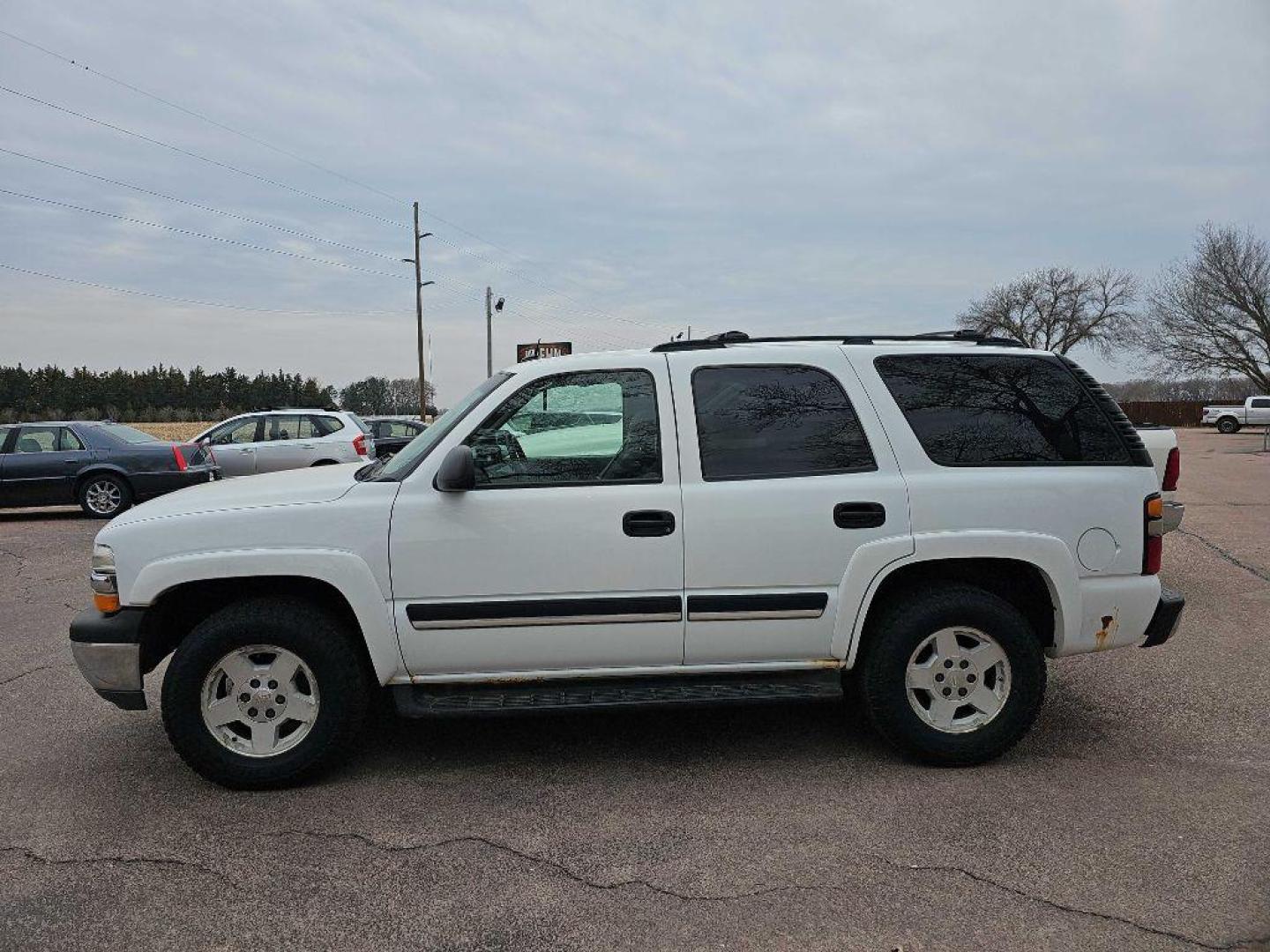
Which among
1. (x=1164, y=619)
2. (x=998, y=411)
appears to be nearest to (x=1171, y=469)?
(x=1164, y=619)

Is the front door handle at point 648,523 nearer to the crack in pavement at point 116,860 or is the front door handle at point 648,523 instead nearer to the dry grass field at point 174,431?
the crack in pavement at point 116,860

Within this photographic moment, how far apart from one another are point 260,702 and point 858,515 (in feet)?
8.35

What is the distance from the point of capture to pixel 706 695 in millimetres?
3637

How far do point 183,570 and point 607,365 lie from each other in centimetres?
190

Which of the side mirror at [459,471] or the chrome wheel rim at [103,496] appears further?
the chrome wheel rim at [103,496]

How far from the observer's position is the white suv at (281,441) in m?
15.6

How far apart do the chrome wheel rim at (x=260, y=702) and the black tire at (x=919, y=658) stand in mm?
2327

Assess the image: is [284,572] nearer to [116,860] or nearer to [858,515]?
[116,860]

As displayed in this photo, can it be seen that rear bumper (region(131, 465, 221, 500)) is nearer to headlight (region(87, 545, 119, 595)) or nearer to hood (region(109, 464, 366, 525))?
hood (region(109, 464, 366, 525))

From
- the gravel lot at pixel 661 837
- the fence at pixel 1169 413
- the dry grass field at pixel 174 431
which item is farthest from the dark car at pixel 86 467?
the fence at pixel 1169 413

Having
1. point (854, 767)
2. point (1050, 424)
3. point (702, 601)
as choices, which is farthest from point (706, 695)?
point (1050, 424)

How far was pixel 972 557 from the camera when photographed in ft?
12.3

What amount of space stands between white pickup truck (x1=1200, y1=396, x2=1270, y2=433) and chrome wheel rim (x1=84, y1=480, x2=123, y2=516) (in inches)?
1825

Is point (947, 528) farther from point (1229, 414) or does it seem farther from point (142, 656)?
point (1229, 414)
